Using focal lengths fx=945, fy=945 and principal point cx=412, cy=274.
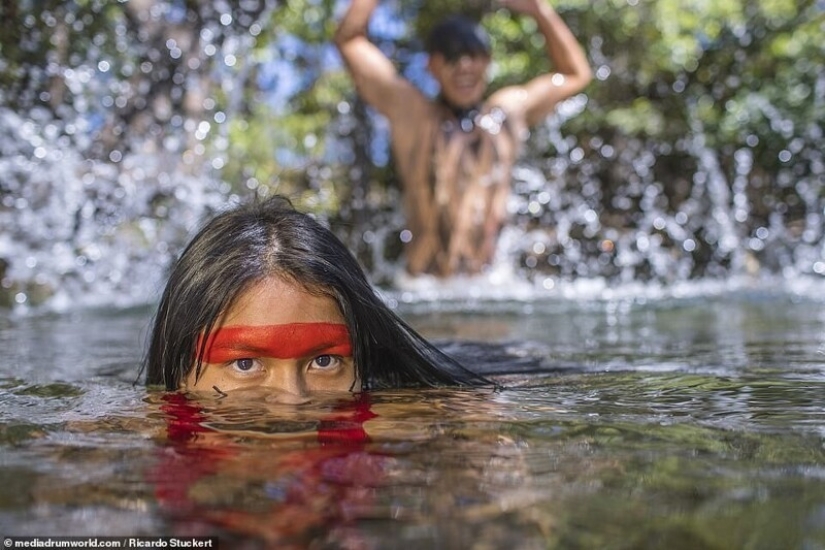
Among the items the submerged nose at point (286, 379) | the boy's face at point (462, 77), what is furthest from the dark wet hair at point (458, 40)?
the submerged nose at point (286, 379)

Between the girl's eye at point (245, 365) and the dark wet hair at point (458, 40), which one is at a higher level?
the dark wet hair at point (458, 40)

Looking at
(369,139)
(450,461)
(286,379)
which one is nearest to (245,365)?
(286,379)

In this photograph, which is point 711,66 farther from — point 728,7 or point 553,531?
point 553,531

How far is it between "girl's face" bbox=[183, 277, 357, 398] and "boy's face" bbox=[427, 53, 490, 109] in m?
4.87

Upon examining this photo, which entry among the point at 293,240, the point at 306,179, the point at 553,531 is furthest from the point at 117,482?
the point at 306,179

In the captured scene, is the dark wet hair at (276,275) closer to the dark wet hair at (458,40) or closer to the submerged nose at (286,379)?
the submerged nose at (286,379)

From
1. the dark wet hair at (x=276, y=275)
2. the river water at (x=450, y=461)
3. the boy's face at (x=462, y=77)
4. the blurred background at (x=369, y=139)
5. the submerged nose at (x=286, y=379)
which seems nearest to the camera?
the river water at (x=450, y=461)

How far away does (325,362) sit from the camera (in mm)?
2006

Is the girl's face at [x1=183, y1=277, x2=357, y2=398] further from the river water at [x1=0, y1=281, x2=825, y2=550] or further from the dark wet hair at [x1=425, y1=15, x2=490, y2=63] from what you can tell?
the dark wet hair at [x1=425, y1=15, x2=490, y2=63]

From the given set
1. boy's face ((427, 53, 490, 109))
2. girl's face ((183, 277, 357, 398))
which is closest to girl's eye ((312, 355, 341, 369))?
girl's face ((183, 277, 357, 398))

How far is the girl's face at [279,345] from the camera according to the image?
1.92 metres

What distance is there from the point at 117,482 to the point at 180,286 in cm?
95

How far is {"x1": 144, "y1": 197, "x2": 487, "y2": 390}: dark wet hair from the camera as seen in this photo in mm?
2020

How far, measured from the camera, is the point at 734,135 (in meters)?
8.73
